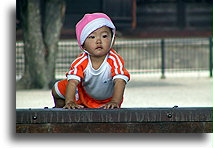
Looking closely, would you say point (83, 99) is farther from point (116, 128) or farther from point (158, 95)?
point (158, 95)

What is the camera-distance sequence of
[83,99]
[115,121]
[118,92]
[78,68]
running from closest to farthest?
[115,121], [118,92], [78,68], [83,99]

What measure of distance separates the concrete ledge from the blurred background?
18.1 ft

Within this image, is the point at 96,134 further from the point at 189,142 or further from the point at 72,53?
the point at 72,53

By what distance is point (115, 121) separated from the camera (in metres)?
4.29

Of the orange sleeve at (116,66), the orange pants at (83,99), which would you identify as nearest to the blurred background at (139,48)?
the orange pants at (83,99)

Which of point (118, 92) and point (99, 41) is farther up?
point (99, 41)

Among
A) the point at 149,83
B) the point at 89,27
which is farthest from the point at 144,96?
the point at 89,27

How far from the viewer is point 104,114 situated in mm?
4277

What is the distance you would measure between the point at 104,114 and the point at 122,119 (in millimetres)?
125

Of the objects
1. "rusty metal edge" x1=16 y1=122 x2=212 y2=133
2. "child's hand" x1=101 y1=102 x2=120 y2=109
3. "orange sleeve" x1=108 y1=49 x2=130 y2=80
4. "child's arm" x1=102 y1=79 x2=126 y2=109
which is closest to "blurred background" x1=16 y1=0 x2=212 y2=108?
"orange sleeve" x1=108 y1=49 x2=130 y2=80

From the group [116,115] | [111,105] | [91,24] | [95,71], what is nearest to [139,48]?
[95,71]

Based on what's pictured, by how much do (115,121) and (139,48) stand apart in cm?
1589

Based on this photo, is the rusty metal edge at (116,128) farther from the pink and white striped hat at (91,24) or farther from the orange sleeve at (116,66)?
the pink and white striped hat at (91,24)

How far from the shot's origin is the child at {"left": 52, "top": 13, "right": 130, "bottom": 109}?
4934 mm
